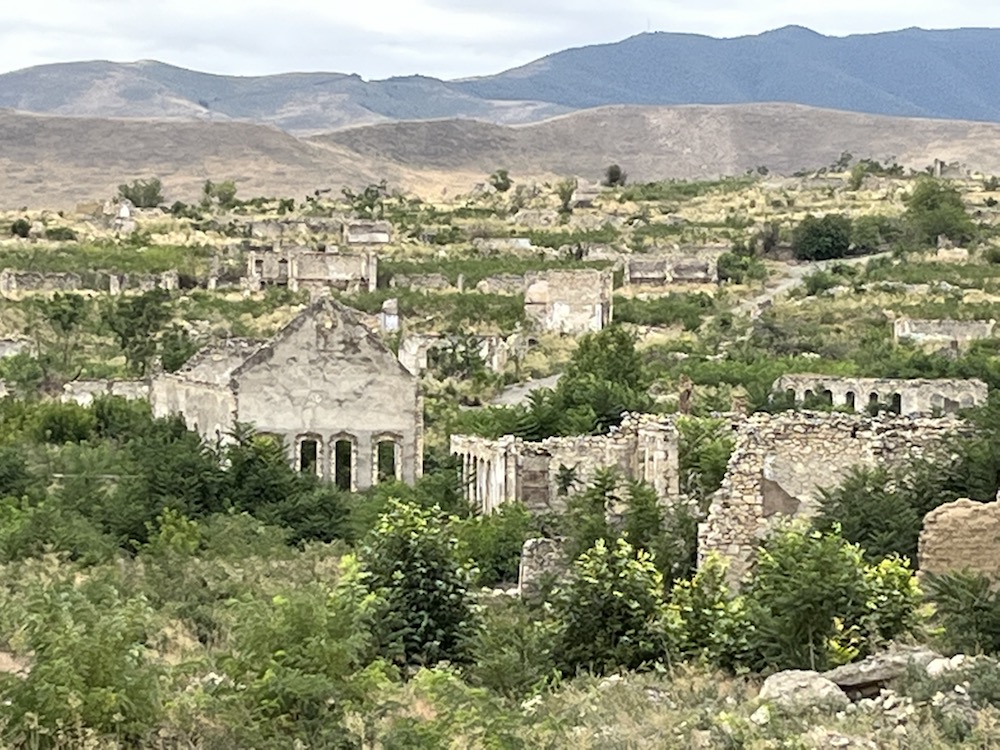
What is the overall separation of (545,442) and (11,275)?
33085 mm

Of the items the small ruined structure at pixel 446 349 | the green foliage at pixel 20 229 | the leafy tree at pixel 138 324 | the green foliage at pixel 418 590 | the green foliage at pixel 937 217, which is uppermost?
the green foliage at pixel 418 590

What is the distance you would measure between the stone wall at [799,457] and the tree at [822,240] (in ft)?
153

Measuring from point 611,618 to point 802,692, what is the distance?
307 cm

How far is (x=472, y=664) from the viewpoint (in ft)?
43.9

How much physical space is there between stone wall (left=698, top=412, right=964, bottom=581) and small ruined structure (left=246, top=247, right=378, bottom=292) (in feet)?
127

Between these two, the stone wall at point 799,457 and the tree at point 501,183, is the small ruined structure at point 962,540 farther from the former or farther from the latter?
the tree at point 501,183

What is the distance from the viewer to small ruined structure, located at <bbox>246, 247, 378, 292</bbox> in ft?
182

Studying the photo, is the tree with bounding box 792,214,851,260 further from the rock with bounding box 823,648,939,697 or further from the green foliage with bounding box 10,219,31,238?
the rock with bounding box 823,648,939,697

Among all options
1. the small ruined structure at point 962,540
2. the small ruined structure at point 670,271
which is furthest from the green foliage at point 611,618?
the small ruined structure at point 670,271

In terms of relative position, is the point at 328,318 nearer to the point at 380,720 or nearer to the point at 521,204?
the point at 380,720

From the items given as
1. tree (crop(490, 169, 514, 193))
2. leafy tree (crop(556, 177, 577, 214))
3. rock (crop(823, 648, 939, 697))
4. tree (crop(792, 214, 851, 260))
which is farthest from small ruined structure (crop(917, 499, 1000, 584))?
tree (crop(490, 169, 514, 193))

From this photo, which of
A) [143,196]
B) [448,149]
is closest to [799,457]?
[143,196]

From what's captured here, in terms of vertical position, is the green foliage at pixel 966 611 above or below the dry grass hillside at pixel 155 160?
above

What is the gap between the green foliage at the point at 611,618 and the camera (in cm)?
1303
